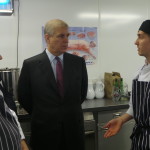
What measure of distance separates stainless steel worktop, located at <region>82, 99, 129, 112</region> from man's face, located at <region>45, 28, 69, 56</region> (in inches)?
24.4

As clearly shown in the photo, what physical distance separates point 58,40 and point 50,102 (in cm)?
48

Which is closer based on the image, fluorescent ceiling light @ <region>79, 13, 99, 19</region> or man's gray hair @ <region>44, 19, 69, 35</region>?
man's gray hair @ <region>44, 19, 69, 35</region>

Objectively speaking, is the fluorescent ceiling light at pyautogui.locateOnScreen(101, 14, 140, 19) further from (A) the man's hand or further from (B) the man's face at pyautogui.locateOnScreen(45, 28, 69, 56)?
(A) the man's hand

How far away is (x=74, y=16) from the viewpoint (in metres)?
2.79

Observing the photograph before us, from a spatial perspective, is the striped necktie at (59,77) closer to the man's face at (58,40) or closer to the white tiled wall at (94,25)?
the man's face at (58,40)

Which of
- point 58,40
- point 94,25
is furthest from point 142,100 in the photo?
point 94,25

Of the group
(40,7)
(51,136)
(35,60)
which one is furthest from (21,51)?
(51,136)

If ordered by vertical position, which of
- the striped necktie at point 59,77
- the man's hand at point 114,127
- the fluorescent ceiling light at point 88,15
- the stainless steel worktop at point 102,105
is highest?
the fluorescent ceiling light at point 88,15

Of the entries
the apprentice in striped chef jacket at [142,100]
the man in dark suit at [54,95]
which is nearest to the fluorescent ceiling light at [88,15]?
the man in dark suit at [54,95]

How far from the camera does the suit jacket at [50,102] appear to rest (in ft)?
6.18

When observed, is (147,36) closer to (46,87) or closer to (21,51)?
(46,87)

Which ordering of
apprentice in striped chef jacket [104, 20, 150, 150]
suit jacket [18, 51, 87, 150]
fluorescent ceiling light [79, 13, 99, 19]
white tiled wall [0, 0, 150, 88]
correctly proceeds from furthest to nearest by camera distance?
fluorescent ceiling light [79, 13, 99, 19] → white tiled wall [0, 0, 150, 88] → suit jacket [18, 51, 87, 150] → apprentice in striped chef jacket [104, 20, 150, 150]

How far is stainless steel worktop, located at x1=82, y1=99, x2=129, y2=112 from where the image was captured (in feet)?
7.59

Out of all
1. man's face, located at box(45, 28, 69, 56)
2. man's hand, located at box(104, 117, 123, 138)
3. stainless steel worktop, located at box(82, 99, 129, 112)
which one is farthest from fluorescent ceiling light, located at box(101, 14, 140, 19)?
man's hand, located at box(104, 117, 123, 138)
